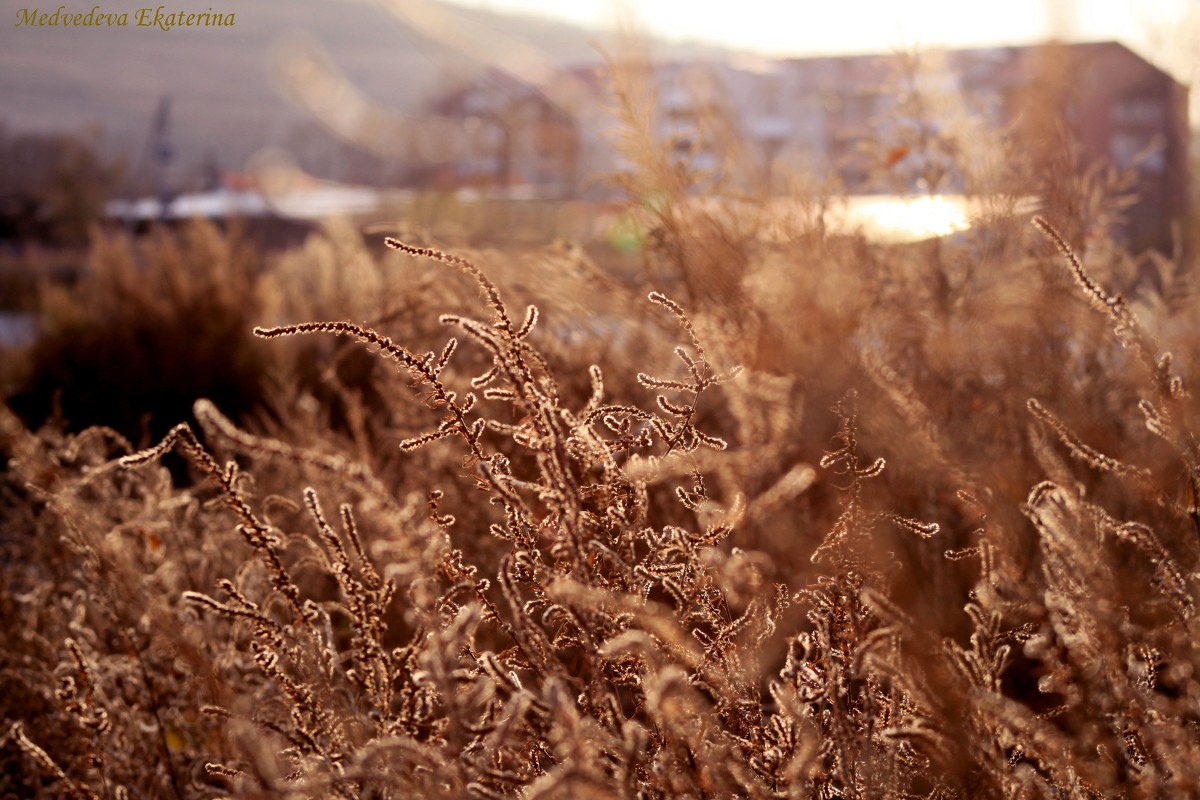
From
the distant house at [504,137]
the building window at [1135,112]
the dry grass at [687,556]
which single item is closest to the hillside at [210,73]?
the distant house at [504,137]

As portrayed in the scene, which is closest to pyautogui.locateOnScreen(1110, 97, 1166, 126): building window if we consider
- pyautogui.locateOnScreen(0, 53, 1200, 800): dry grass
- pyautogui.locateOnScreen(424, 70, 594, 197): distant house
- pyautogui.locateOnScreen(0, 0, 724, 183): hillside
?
pyautogui.locateOnScreen(424, 70, 594, 197): distant house

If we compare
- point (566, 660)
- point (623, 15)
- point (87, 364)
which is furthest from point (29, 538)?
point (87, 364)

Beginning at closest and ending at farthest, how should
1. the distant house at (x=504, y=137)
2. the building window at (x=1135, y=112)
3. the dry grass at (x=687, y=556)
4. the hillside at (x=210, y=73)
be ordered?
the dry grass at (x=687, y=556), the distant house at (x=504, y=137), the building window at (x=1135, y=112), the hillside at (x=210, y=73)

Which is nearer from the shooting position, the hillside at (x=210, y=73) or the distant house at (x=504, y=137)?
the distant house at (x=504, y=137)

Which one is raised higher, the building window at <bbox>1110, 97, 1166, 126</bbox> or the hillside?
the building window at <bbox>1110, 97, 1166, 126</bbox>

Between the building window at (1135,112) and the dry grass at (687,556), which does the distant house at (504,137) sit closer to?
the dry grass at (687,556)

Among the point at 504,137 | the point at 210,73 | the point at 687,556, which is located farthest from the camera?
the point at 210,73

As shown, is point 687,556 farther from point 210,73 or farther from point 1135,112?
point 210,73

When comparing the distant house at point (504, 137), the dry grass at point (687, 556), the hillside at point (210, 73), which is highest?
the dry grass at point (687, 556)

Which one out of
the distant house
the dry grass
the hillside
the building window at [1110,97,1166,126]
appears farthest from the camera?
the hillside

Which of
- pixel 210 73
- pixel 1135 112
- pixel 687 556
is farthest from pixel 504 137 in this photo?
pixel 210 73

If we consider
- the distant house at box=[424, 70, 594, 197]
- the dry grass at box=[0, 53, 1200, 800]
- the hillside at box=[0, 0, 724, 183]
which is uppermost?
the dry grass at box=[0, 53, 1200, 800]

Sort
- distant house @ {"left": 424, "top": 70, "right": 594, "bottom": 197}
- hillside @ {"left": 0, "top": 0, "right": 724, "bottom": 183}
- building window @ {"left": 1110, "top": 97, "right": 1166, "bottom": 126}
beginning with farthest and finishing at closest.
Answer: hillside @ {"left": 0, "top": 0, "right": 724, "bottom": 183}, building window @ {"left": 1110, "top": 97, "right": 1166, "bottom": 126}, distant house @ {"left": 424, "top": 70, "right": 594, "bottom": 197}

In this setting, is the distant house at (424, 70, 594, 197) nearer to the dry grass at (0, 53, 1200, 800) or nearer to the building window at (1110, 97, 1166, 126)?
the dry grass at (0, 53, 1200, 800)
